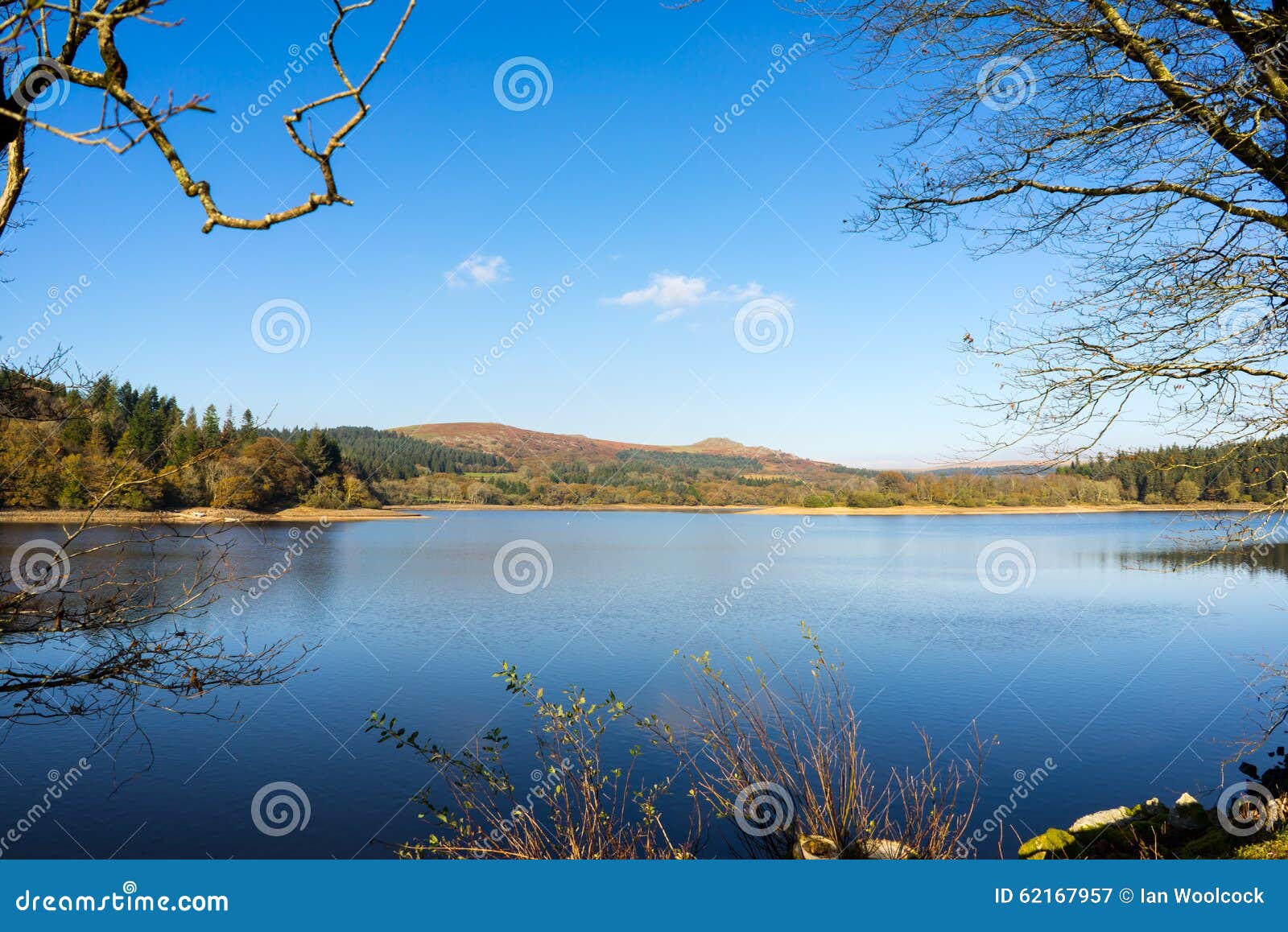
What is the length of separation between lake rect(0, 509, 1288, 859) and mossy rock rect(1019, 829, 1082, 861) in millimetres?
828

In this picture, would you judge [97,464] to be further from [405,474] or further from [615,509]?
[615,509]

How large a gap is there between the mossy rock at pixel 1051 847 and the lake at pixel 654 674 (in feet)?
2.72

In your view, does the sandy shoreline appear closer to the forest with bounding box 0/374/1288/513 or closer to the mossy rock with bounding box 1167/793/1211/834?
the forest with bounding box 0/374/1288/513

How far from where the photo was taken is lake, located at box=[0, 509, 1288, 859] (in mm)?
8828

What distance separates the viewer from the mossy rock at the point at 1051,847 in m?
6.30

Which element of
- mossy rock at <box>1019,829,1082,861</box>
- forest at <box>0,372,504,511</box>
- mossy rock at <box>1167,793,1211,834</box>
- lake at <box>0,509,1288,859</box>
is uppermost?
forest at <box>0,372,504,511</box>

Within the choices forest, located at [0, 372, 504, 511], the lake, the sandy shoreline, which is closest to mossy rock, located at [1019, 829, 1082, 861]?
the lake

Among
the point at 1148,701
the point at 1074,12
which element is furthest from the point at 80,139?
the point at 1148,701

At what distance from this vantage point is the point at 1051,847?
648 cm

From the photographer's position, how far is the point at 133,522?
175 inches

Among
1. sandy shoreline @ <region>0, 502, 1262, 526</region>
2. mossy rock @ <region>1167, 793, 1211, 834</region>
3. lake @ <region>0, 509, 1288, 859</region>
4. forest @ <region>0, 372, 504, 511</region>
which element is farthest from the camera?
sandy shoreline @ <region>0, 502, 1262, 526</region>

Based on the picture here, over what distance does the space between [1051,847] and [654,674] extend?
762 cm

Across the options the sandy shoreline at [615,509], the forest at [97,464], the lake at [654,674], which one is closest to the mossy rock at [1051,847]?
the lake at [654,674]

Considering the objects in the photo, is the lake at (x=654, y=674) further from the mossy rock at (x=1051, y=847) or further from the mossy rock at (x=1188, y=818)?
the mossy rock at (x=1188, y=818)
